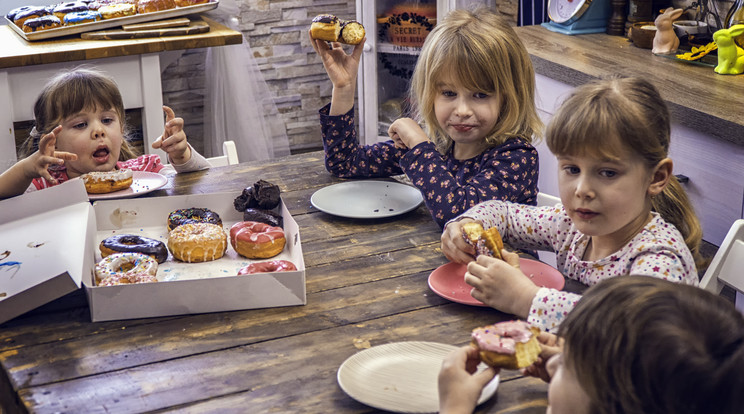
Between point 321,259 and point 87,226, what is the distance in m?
0.45

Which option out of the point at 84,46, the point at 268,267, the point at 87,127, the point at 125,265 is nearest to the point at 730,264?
the point at 268,267

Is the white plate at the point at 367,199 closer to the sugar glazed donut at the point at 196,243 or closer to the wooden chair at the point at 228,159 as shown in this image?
the sugar glazed donut at the point at 196,243

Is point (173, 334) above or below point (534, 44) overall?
below

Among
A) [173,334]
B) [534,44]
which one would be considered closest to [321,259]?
[173,334]

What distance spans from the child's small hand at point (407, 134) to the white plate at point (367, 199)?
0.10m

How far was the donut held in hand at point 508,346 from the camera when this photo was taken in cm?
97

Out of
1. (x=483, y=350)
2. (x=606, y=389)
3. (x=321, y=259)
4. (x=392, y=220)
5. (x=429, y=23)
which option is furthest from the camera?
(x=429, y=23)

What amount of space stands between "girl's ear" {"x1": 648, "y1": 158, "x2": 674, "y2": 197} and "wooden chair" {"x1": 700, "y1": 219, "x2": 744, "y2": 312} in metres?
0.16

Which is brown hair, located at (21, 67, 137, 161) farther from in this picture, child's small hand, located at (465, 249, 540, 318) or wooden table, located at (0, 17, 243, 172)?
child's small hand, located at (465, 249, 540, 318)

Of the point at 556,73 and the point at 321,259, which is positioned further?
the point at 556,73

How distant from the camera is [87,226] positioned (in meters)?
1.47

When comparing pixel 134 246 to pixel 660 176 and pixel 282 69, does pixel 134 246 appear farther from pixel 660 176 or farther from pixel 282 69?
pixel 282 69

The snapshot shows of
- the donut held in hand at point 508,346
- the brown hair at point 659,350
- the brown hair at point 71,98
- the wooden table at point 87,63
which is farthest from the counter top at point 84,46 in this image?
the brown hair at point 659,350

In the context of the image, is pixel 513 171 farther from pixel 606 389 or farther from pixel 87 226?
pixel 606 389
